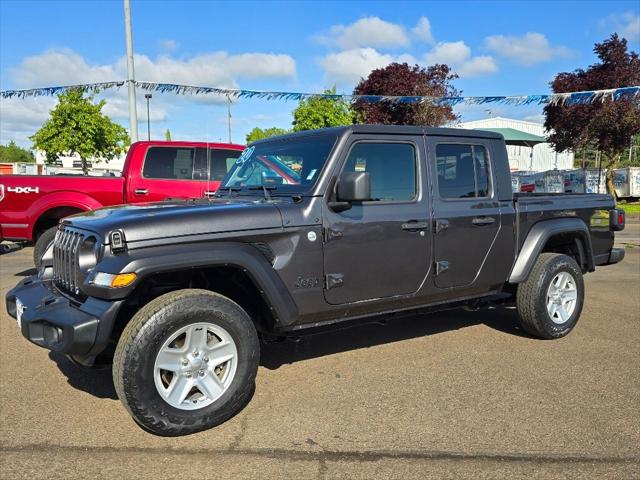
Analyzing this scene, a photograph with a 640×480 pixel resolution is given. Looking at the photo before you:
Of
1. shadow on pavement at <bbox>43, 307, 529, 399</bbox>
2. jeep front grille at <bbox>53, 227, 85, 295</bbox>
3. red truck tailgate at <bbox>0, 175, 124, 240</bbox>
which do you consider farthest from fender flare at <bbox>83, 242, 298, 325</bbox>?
red truck tailgate at <bbox>0, 175, 124, 240</bbox>

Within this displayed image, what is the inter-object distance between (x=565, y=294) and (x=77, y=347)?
4164 millimetres

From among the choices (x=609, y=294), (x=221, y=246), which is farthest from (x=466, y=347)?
(x=609, y=294)

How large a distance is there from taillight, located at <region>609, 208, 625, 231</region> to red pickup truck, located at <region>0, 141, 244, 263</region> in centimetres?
466

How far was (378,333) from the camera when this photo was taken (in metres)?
5.09

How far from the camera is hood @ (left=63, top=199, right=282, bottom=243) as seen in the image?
3010mm

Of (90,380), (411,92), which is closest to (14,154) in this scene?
(411,92)

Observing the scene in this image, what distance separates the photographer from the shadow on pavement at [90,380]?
3746mm

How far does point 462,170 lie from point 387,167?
2.63ft

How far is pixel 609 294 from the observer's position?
6719 mm

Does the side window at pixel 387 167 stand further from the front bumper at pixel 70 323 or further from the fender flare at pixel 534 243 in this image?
the front bumper at pixel 70 323

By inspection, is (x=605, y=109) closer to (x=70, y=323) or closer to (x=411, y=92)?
(x=411, y=92)

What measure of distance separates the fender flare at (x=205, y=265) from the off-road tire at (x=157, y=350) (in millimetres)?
187

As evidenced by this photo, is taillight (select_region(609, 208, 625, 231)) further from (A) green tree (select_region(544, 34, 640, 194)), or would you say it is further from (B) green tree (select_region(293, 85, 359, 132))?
(B) green tree (select_region(293, 85, 359, 132))

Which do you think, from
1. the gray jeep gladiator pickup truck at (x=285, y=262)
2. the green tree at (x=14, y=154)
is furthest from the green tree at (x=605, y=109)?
the green tree at (x=14, y=154)
